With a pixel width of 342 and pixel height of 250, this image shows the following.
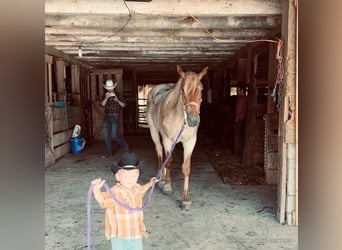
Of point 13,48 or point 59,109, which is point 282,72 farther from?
point 59,109

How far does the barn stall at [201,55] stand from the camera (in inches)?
143

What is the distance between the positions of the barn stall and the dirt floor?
0.37m

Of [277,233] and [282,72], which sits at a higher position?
[282,72]

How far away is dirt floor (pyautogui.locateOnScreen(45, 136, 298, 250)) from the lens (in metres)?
3.27

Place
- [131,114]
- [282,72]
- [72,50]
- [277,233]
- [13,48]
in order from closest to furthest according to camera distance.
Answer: [13,48], [277,233], [282,72], [72,50], [131,114]

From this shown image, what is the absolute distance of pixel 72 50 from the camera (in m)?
7.50

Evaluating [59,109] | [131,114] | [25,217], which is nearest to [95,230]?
[25,217]

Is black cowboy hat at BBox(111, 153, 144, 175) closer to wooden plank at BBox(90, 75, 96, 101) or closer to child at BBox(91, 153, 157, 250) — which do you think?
child at BBox(91, 153, 157, 250)

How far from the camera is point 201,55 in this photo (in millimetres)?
8234

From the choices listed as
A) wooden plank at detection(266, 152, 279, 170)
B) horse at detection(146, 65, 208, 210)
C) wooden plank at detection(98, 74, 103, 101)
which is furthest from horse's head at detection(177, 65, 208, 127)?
wooden plank at detection(98, 74, 103, 101)

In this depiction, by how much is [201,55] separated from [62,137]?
135 inches

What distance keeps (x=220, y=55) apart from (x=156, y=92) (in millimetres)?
2842

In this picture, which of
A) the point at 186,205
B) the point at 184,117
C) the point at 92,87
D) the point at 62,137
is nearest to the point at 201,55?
the point at 62,137

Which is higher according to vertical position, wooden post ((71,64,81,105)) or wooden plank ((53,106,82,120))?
wooden post ((71,64,81,105))
